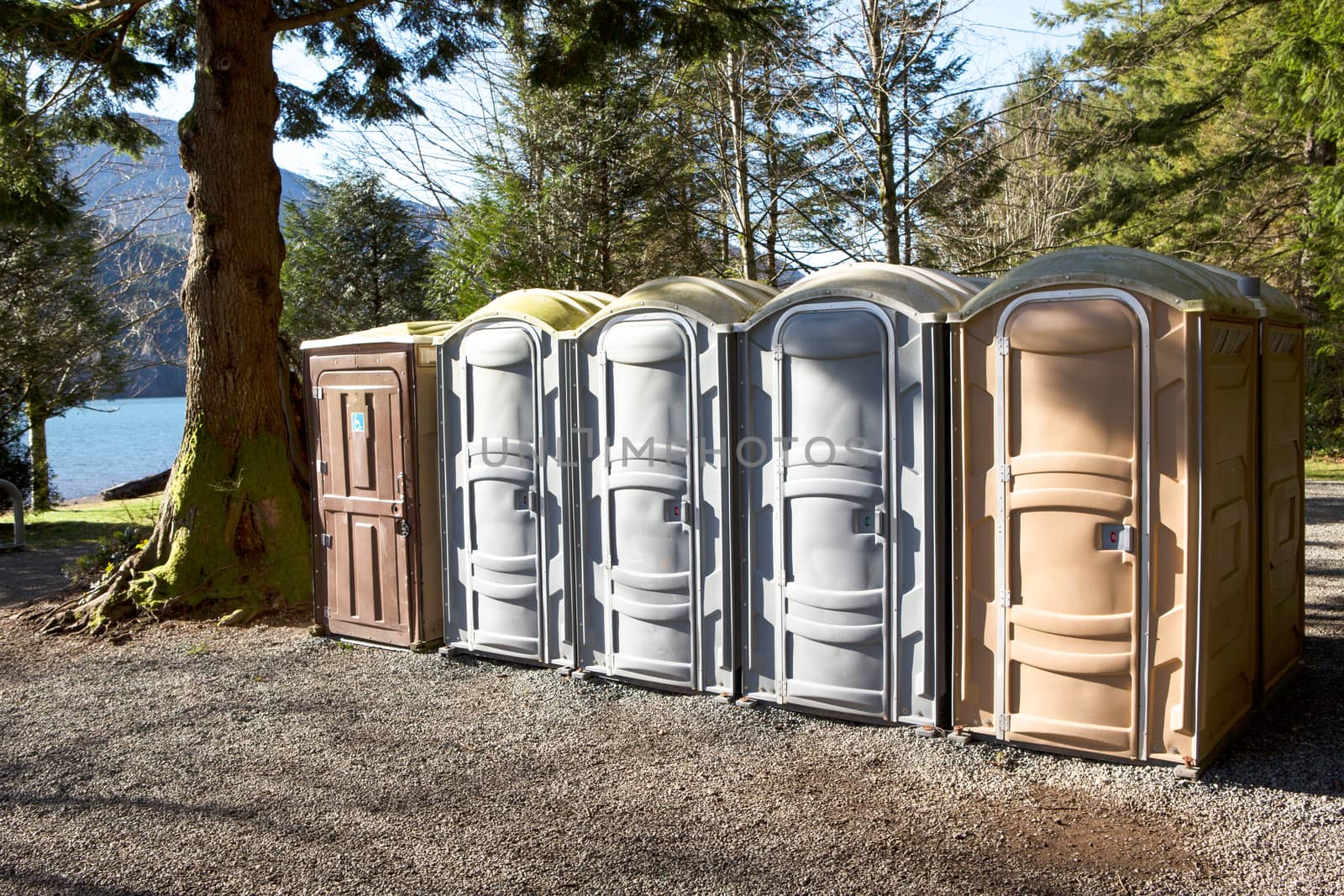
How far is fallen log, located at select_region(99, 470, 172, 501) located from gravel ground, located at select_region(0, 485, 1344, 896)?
18495 millimetres

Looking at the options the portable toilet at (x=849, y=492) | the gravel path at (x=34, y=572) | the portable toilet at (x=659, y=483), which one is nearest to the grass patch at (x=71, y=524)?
the gravel path at (x=34, y=572)

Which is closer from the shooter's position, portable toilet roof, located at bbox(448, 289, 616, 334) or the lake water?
portable toilet roof, located at bbox(448, 289, 616, 334)

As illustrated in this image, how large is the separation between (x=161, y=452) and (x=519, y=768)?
67.1 m

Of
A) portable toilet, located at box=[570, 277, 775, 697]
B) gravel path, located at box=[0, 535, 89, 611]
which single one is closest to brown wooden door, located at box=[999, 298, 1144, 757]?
portable toilet, located at box=[570, 277, 775, 697]

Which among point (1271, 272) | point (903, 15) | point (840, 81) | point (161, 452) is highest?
point (903, 15)

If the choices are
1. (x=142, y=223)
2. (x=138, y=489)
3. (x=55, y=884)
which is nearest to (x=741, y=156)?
(x=55, y=884)

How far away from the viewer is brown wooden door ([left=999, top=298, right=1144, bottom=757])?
14.3 ft

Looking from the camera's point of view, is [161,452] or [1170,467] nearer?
[1170,467]

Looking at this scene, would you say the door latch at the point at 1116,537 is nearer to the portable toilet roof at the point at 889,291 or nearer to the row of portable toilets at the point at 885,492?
the row of portable toilets at the point at 885,492

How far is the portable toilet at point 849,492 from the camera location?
4.88 meters

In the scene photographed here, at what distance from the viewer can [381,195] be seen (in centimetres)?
2631

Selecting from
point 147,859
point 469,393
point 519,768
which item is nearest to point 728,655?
point 519,768

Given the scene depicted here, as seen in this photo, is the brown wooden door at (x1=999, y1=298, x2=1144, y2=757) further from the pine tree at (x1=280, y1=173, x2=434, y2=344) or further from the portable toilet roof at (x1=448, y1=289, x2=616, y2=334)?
the pine tree at (x1=280, y1=173, x2=434, y2=344)

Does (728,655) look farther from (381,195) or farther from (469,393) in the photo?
(381,195)
